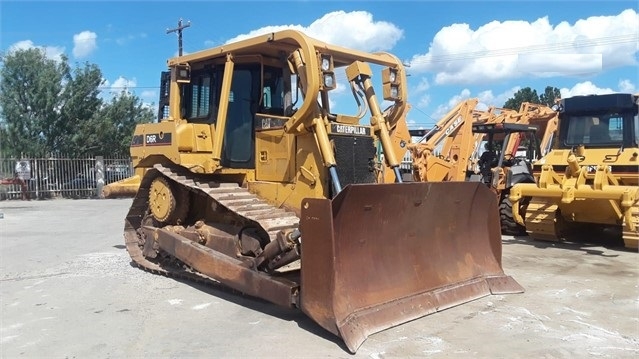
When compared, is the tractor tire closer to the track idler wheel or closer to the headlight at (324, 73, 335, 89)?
the headlight at (324, 73, 335, 89)

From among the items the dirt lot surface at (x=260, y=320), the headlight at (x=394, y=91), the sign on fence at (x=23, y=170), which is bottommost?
the dirt lot surface at (x=260, y=320)

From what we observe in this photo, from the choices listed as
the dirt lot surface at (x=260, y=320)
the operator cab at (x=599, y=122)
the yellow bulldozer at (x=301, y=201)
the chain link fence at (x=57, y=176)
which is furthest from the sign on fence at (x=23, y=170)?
the operator cab at (x=599, y=122)

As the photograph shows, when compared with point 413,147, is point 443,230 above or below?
below

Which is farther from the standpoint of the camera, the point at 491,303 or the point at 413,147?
the point at 413,147

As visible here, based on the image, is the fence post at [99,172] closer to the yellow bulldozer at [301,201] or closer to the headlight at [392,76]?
the yellow bulldozer at [301,201]

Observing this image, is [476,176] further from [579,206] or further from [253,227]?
[253,227]

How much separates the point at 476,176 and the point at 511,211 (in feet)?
5.24

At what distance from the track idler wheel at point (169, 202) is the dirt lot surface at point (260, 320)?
775 millimetres

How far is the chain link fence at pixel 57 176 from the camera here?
2339cm

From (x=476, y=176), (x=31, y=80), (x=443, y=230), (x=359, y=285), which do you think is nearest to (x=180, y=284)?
(x=359, y=285)

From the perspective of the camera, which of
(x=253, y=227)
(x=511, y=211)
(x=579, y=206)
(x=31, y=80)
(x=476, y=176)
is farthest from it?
(x=31, y=80)

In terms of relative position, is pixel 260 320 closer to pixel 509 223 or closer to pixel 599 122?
pixel 509 223

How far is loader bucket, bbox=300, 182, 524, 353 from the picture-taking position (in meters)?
4.68

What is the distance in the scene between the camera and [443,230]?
5.93 metres
